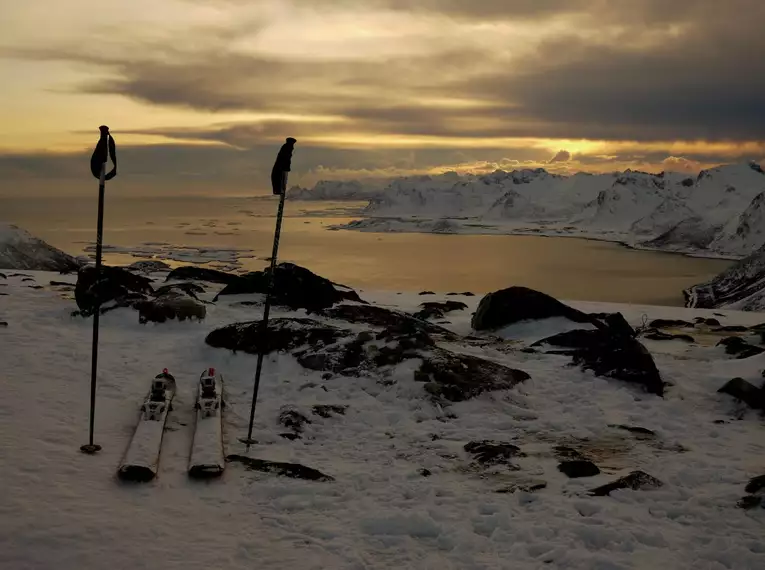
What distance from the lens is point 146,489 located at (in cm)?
822

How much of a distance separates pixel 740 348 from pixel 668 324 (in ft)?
25.9

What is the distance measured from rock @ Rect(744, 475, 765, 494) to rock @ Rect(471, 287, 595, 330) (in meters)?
11.2

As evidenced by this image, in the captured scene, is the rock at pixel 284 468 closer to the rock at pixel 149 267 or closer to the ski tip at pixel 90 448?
the ski tip at pixel 90 448

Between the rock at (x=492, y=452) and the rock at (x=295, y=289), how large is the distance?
1146 cm

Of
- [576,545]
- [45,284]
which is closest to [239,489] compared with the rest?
[576,545]

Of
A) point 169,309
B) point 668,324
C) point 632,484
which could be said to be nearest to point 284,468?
point 632,484

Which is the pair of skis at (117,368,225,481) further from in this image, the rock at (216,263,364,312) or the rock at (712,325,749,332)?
the rock at (712,325,749,332)

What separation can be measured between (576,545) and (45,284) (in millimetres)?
25044

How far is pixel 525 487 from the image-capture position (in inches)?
361

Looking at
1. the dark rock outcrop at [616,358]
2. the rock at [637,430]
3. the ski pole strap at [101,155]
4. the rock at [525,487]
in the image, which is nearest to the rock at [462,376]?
the dark rock outcrop at [616,358]

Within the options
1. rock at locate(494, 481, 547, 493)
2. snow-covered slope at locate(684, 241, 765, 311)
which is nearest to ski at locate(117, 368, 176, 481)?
rock at locate(494, 481, 547, 493)

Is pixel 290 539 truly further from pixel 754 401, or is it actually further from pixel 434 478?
pixel 754 401

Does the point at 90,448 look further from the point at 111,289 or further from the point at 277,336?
the point at 111,289

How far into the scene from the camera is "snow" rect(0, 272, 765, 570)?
7234 mm
